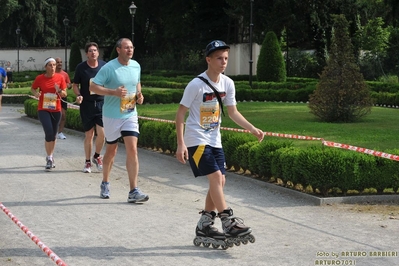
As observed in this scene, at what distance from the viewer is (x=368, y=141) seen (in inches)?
605

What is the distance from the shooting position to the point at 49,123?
12922mm

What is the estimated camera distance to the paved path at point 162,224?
22.4 feet

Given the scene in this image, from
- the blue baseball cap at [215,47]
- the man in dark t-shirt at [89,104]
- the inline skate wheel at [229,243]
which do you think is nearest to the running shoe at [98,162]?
the man in dark t-shirt at [89,104]

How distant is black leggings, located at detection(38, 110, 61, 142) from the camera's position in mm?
12859

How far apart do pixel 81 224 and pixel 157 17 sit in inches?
2186

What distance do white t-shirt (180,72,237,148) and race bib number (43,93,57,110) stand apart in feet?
20.2

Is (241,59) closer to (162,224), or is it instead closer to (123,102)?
(123,102)

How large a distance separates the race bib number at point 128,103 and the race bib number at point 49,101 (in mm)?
3571

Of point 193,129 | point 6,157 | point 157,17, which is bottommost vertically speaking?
point 6,157

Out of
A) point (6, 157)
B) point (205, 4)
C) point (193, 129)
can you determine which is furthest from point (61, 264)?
point (205, 4)

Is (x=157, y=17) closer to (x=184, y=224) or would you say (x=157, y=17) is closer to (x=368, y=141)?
(x=368, y=141)

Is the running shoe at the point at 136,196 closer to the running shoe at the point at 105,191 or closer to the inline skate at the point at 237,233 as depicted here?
the running shoe at the point at 105,191

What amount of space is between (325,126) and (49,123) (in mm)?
7763

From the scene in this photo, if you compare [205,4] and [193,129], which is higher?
[205,4]
